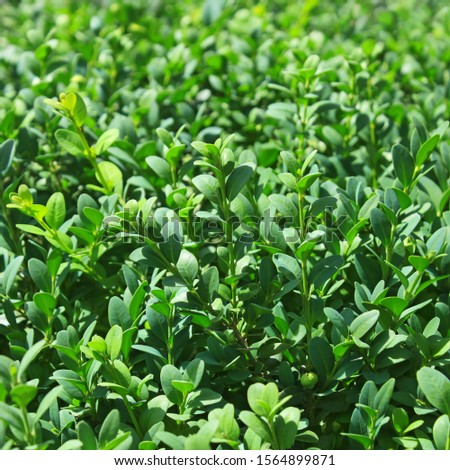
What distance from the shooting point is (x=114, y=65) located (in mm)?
2775

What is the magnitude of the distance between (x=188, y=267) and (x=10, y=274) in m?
0.52

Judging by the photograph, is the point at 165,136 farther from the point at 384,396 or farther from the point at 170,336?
the point at 384,396

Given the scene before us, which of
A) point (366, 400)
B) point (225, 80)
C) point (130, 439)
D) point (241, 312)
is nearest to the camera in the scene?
point (130, 439)

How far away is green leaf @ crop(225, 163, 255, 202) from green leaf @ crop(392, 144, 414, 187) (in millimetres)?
468

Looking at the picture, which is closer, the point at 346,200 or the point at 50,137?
the point at 346,200

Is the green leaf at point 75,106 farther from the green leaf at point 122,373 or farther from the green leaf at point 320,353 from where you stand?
the green leaf at point 320,353

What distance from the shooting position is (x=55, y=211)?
181cm

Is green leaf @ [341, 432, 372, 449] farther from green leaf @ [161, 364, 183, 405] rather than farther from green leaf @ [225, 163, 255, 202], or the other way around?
green leaf @ [225, 163, 255, 202]

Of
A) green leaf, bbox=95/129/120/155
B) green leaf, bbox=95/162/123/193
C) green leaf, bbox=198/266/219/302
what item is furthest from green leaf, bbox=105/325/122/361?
green leaf, bbox=95/129/120/155

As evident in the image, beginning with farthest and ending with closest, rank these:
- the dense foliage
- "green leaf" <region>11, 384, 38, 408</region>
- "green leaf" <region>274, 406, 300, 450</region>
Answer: the dense foliage → "green leaf" <region>274, 406, 300, 450</region> → "green leaf" <region>11, 384, 38, 408</region>

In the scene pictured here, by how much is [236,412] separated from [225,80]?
1504mm

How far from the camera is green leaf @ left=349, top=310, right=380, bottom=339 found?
1579 mm
